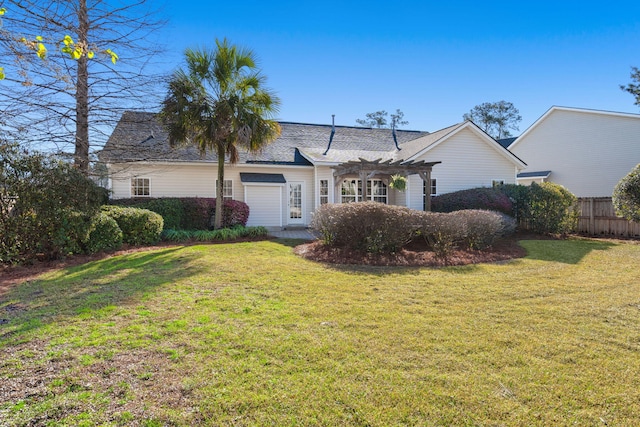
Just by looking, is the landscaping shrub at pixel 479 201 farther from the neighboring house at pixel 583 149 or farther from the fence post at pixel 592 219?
the neighboring house at pixel 583 149

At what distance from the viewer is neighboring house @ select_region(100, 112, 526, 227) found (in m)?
14.8

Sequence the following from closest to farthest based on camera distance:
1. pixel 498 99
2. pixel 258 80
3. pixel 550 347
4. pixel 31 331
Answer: pixel 550 347, pixel 31 331, pixel 258 80, pixel 498 99

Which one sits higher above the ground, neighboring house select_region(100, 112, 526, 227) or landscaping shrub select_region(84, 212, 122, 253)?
neighboring house select_region(100, 112, 526, 227)

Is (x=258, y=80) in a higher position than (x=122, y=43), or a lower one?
lower

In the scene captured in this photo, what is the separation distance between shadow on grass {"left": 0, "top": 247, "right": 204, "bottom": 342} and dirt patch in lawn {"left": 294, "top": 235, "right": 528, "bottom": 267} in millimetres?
3234

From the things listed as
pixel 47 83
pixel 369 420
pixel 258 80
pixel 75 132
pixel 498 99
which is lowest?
pixel 369 420

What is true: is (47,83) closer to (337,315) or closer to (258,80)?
(258,80)

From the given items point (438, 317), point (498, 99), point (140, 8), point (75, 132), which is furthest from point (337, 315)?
point (498, 99)

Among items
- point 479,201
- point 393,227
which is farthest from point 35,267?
point 479,201

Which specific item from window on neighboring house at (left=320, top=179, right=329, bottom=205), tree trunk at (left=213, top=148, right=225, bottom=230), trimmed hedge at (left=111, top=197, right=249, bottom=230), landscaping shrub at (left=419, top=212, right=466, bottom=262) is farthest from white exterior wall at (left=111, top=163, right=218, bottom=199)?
landscaping shrub at (left=419, top=212, right=466, bottom=262)

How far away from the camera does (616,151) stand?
19141mm

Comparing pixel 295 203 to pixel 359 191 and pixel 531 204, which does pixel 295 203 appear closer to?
pixel 359 191

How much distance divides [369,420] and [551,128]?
85.9ft

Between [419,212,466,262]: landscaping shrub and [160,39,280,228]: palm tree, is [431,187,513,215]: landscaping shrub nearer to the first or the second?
[419,212,466,262]: landscaping shrub
